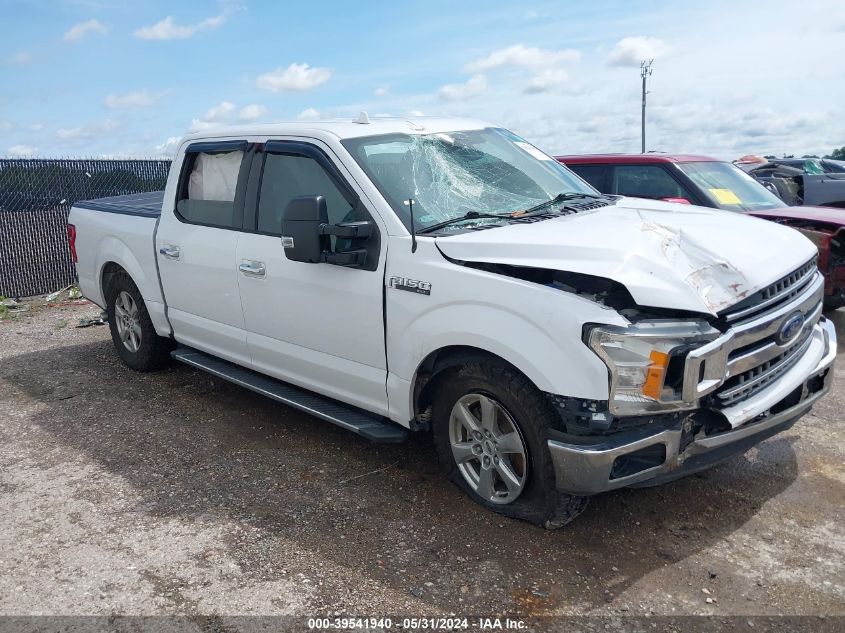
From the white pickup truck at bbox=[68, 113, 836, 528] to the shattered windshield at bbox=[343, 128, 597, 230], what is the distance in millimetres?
14

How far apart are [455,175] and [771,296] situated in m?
1.79

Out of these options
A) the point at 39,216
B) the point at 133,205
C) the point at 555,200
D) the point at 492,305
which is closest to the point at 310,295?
the point at 492,305

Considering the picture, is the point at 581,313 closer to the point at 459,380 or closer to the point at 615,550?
the point at 459,380

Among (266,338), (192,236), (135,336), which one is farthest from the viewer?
(135,336)

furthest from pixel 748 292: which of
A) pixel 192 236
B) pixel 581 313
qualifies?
pixel 192 236

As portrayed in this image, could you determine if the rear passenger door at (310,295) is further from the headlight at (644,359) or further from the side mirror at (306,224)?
the headlight at (644,359)

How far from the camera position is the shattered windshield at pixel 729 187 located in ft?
23.9

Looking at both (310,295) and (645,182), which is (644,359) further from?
(645,182)

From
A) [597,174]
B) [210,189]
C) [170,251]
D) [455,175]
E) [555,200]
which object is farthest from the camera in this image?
[597,174]

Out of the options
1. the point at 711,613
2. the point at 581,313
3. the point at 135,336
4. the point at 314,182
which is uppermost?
the point at 314,182

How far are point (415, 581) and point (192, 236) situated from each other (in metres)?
3.03

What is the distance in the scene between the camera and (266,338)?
4.75 meters

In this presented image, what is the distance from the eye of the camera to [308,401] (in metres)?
4.52

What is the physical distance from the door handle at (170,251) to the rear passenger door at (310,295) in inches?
32.5
